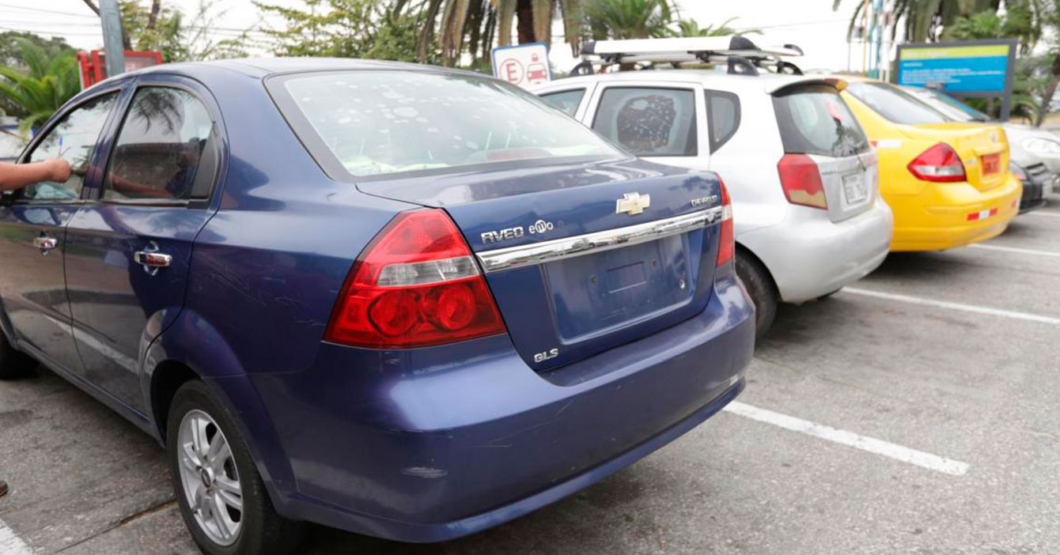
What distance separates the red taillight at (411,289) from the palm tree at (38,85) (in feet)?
43.5

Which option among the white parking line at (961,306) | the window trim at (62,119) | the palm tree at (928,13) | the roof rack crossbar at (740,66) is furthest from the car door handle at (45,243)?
the palm tree at (928,13)

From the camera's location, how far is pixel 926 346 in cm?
489

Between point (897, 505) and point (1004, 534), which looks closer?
point (1004, 534)

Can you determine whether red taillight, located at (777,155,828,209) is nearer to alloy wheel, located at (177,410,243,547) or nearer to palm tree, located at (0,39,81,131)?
alloy wheel, located at (177,410,243,547)

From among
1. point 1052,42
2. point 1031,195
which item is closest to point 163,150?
point 1031,195

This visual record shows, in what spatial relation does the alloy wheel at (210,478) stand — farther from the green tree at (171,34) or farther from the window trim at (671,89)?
the green tree at (171,34)

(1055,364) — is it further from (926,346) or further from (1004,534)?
(1004,534)

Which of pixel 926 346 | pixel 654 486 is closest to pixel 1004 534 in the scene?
pixel 654 486

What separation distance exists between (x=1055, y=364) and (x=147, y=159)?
452cm

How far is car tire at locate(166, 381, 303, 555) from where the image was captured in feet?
7.82

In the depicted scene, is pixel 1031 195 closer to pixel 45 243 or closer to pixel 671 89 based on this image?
pixel 671 89

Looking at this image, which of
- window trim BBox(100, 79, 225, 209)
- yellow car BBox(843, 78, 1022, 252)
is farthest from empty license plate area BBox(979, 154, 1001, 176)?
window trim BBox(100, 79, 225, 209)

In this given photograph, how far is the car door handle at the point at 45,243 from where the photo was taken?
3246mm

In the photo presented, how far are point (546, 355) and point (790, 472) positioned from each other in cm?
151
